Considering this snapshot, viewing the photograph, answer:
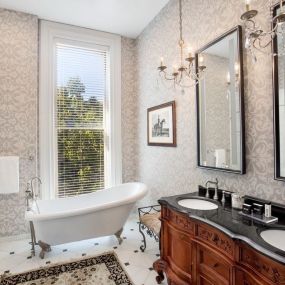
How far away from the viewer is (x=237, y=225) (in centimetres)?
139

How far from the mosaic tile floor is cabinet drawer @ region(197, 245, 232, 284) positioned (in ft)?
2.51

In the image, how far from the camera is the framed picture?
2.86m

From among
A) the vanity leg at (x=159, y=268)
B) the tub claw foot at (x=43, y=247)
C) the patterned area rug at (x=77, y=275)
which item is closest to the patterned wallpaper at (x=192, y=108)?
the vanity leg at (x=159, y=268)

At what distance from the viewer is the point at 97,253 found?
2.69 meters

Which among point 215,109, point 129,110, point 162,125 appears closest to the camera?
point 215,109

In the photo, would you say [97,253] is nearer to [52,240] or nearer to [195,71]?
[52,240]

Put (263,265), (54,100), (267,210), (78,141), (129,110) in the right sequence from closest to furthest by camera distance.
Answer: (263,265) < (267,210) < (54,100) < (78,141) < (129,110)

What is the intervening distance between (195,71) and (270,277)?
1931mm

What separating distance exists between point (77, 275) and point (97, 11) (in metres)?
3.30

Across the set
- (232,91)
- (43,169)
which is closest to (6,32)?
(43,169)

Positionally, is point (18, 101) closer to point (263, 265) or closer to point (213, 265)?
point (213, 265)

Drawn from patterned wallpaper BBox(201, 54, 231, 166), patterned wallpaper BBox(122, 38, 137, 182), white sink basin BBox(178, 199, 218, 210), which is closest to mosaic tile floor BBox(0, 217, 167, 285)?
white sink basin BBox(178, 199, 218, 210)

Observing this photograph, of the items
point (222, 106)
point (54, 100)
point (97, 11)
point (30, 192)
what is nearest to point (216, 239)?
point (222, 106)

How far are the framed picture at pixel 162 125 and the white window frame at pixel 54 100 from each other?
690 millimetres
